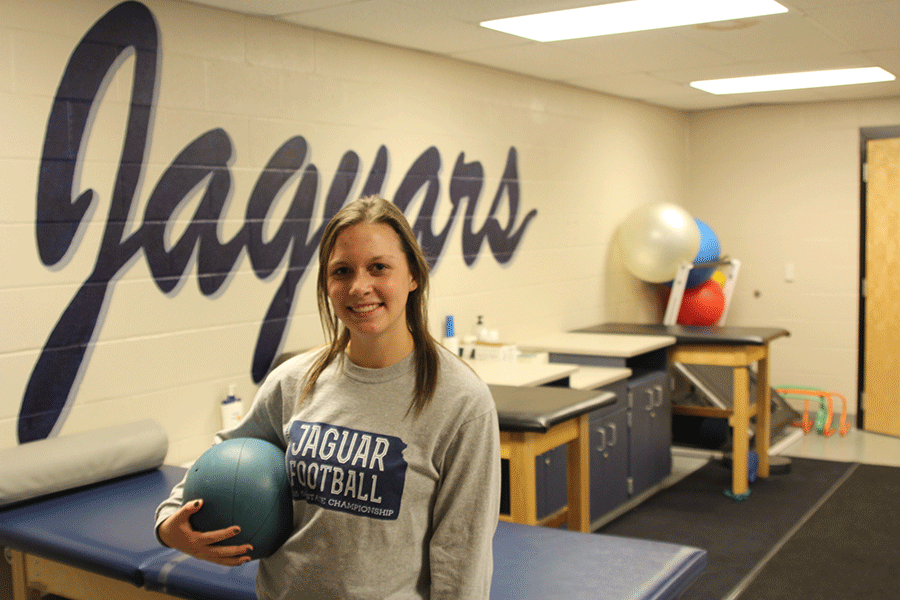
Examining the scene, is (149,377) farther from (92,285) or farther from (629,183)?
(629,183)

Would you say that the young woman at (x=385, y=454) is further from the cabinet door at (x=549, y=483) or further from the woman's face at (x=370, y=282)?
the cabinet door at (x=549, y=483)

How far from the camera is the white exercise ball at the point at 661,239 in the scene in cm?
532

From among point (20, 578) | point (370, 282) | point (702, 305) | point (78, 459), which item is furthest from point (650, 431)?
point (370, 282)

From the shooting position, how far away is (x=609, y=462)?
417 cm

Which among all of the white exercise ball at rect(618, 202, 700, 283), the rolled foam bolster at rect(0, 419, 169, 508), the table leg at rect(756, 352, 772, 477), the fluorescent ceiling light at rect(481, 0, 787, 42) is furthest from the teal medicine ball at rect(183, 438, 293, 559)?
the white exercise ball at rect(618, 202, 700, 283)

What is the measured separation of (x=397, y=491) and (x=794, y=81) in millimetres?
4888

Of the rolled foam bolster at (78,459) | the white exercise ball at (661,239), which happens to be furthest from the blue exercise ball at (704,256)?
the rolled foam bolster at (78,459)

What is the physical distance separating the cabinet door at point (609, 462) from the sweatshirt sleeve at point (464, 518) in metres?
2.71

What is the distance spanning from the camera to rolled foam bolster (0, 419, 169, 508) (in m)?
2.39

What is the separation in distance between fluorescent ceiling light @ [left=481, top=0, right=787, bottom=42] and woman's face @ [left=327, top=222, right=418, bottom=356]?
2.25m

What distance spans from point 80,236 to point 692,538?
2963mm

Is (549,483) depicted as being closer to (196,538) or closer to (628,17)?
(628,17)

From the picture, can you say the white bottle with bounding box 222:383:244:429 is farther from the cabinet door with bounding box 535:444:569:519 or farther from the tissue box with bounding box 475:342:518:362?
the tissue box with bounding box 475:342:518:362

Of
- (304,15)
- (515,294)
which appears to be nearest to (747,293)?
(515,294)
